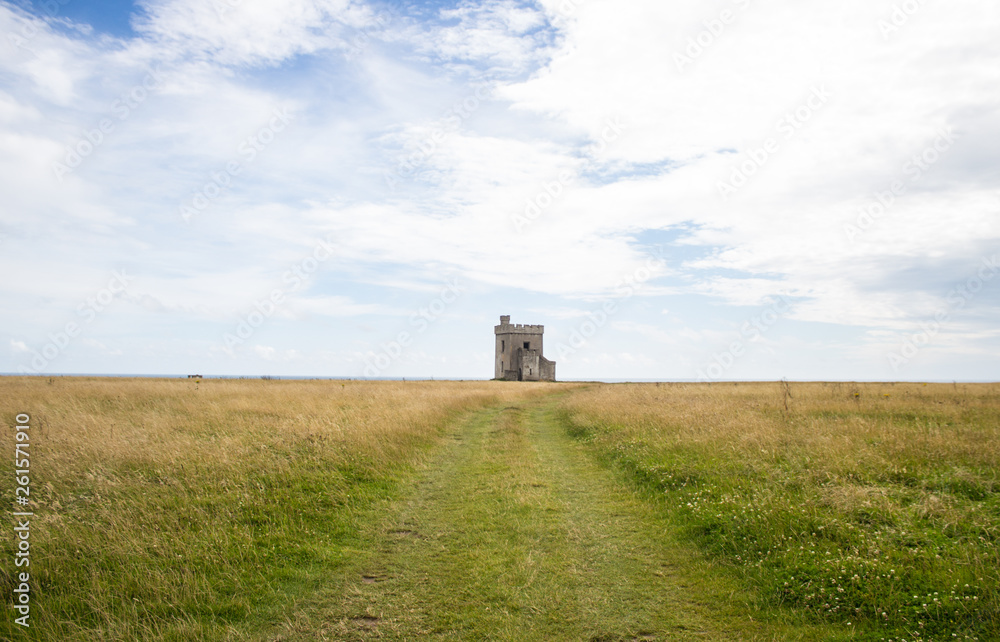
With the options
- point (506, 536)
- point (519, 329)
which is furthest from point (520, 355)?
point (506, 536)

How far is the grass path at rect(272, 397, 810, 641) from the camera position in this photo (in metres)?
4.73

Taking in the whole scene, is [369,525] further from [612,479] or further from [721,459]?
[721,459]

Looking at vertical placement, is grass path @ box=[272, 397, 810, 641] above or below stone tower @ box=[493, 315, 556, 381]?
below

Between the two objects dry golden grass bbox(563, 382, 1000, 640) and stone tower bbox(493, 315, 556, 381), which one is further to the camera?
stone tower bbox(493, 315, 556, 381)

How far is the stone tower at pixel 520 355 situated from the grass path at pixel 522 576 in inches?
2244

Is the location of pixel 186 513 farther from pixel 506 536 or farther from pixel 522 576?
pixel 522 576

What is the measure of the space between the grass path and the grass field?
0.03m

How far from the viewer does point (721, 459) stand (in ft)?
33.2

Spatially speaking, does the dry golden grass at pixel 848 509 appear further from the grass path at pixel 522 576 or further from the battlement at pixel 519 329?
the battlement at pixel 519 329

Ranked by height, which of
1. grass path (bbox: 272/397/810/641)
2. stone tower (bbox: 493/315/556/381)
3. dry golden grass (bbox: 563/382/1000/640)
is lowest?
grass path (bbox: 272/397/810/641)

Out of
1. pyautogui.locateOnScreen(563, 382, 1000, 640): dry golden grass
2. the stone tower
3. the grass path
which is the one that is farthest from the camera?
the stone tower

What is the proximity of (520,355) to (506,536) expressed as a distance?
6050cm

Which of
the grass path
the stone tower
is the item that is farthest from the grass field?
the stone tower

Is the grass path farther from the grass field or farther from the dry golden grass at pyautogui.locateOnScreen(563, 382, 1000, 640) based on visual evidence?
the dry golden grass at pyautogui.locateOnScreen(563, 382, 1000, 640)
